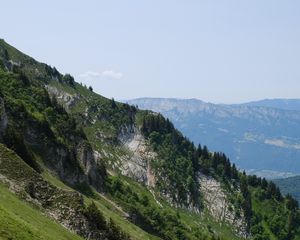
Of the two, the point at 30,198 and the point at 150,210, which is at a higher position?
the point at 30,198

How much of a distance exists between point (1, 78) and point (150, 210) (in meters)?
53.1

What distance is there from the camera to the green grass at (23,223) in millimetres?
34750

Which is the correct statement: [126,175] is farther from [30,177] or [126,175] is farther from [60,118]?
[30,177]

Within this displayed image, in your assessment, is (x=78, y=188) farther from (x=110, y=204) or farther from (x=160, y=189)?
(x=160, y=189)

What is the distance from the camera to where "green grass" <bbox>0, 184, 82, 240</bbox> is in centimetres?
3475

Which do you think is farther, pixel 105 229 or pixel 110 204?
pixel 110 204

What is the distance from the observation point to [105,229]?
2343 inches

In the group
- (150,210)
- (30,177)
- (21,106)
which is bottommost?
(150,210)

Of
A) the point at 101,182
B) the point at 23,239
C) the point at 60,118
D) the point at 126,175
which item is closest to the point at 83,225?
the point at 23,239

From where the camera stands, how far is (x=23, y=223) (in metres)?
38.0

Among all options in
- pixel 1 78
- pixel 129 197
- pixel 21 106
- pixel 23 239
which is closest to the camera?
pixel 23 239

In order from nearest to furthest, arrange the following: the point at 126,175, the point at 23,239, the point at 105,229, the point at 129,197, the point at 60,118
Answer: the point at 23,239
the point at 105,229
the point at 60,118
the point at 129,197
the point at 126,175

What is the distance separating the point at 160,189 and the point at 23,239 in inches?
6514

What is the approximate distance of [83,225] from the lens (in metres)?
54.8
